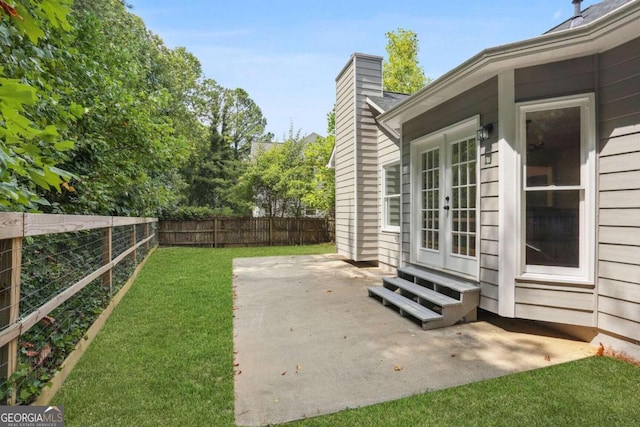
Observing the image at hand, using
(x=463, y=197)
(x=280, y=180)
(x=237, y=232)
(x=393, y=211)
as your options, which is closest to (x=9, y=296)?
(x=463, y=197)

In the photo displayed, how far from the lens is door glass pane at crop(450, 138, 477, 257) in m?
4.14

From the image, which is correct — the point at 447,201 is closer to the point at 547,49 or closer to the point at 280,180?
the point at 547,49

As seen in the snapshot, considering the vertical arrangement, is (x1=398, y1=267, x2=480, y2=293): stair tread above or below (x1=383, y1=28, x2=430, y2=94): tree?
below

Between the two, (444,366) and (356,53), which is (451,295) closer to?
(444,366)

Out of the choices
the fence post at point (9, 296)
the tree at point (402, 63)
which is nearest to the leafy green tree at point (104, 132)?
the fence post at point (9, 296)

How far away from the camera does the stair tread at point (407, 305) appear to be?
377 centimetres

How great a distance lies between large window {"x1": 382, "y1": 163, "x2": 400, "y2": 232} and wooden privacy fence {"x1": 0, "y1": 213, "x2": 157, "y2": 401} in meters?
4.87

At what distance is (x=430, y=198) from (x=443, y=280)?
134 cm

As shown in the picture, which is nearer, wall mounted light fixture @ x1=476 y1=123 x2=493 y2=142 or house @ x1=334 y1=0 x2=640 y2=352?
house @ x1=334 y1=0 x2=640 y2=352

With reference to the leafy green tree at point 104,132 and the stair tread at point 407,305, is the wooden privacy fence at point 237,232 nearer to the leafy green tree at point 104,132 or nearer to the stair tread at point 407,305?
the leafy green tree at point 104,132

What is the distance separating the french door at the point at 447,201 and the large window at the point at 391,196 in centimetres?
154

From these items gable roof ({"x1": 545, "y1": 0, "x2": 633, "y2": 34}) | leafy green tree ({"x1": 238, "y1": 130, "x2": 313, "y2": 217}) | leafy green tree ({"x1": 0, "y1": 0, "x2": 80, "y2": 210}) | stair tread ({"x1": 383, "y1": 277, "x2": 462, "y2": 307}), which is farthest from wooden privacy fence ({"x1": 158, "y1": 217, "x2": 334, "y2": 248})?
leafy green tree ({"x1": 0, "y1": 0, "x2": 80, "y2": 210})

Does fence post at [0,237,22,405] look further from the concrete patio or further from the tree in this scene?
the tree

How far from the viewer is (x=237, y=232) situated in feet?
43.2
